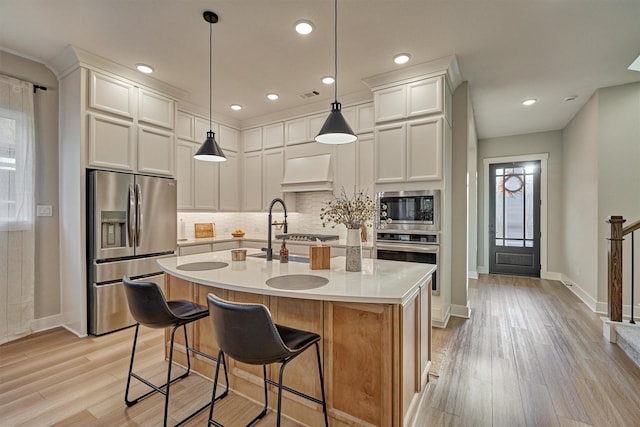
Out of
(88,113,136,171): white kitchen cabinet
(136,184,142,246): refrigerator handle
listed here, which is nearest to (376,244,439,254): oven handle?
(136,184,142,246): refrigerator handle

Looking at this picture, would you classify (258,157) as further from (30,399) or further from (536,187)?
(536,187)

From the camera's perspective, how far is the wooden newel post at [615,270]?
9.75 feet

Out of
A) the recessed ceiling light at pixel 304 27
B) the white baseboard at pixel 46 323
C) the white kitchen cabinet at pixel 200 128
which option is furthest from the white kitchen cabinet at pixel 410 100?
the white baseboard at pixel 46 323

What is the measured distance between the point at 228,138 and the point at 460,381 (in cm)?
465

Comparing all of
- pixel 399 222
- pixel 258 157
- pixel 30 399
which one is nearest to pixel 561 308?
pixel 399 222

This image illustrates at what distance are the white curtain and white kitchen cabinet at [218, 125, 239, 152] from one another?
2339 millimetres

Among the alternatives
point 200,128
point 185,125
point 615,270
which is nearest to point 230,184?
point 200,128

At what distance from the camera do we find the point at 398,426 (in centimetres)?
157

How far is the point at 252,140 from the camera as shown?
525 cm

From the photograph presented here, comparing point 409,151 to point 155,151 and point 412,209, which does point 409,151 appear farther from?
point 155,151

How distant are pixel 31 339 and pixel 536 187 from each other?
7885 millimetres

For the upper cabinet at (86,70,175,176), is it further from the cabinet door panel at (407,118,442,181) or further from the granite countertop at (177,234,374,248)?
the cabinet door panel at (407,118,442,181)

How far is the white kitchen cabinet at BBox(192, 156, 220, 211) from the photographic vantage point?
4.56 metres

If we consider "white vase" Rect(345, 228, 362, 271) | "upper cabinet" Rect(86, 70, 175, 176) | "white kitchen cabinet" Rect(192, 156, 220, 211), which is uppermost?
"upper cabinet" Rect(86, 70, 175, 176)
